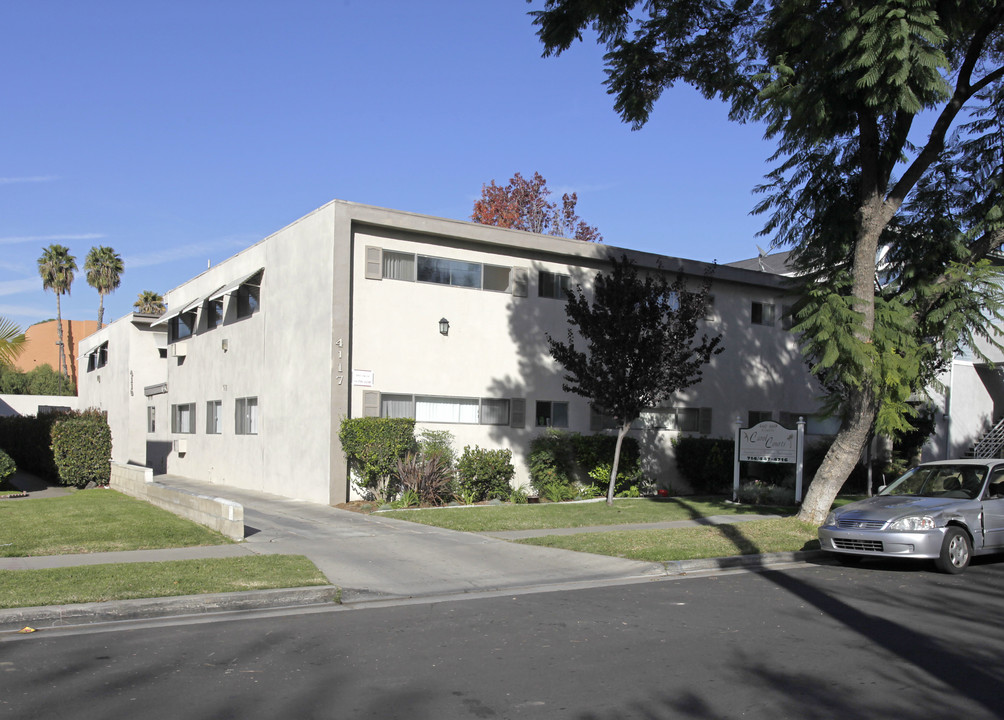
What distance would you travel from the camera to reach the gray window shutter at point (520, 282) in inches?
835

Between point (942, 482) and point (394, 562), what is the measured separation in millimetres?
7985

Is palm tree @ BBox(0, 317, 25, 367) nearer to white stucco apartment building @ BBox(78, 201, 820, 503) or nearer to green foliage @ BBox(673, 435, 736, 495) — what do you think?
white stucco apartment building @ BBox(78, 201, 820, 503)

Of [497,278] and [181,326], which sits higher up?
[497,278]

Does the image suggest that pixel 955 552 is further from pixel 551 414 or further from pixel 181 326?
pixel 181 326

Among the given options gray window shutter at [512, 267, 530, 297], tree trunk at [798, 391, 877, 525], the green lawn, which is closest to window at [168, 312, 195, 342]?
gray window shutter at [512, 267, 530, 297]

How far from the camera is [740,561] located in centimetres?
1190

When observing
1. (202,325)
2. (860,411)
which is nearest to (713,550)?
(860,411)

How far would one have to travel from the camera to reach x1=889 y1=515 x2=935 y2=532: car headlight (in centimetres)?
1105

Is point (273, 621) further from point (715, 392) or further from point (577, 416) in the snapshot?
point (715, 392)

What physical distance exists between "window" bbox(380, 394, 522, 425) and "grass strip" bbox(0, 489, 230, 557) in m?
5.45

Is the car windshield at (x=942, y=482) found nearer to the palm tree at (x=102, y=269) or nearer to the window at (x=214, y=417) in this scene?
the window at (x=214, y=417)

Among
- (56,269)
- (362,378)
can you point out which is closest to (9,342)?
(362,378)

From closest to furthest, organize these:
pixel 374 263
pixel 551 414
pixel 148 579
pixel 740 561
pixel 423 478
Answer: pixel 148 579 < pixel 740 561 < pixel 423 478 < pixel 374 263 < pixel 551 414

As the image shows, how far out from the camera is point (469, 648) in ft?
23.6
